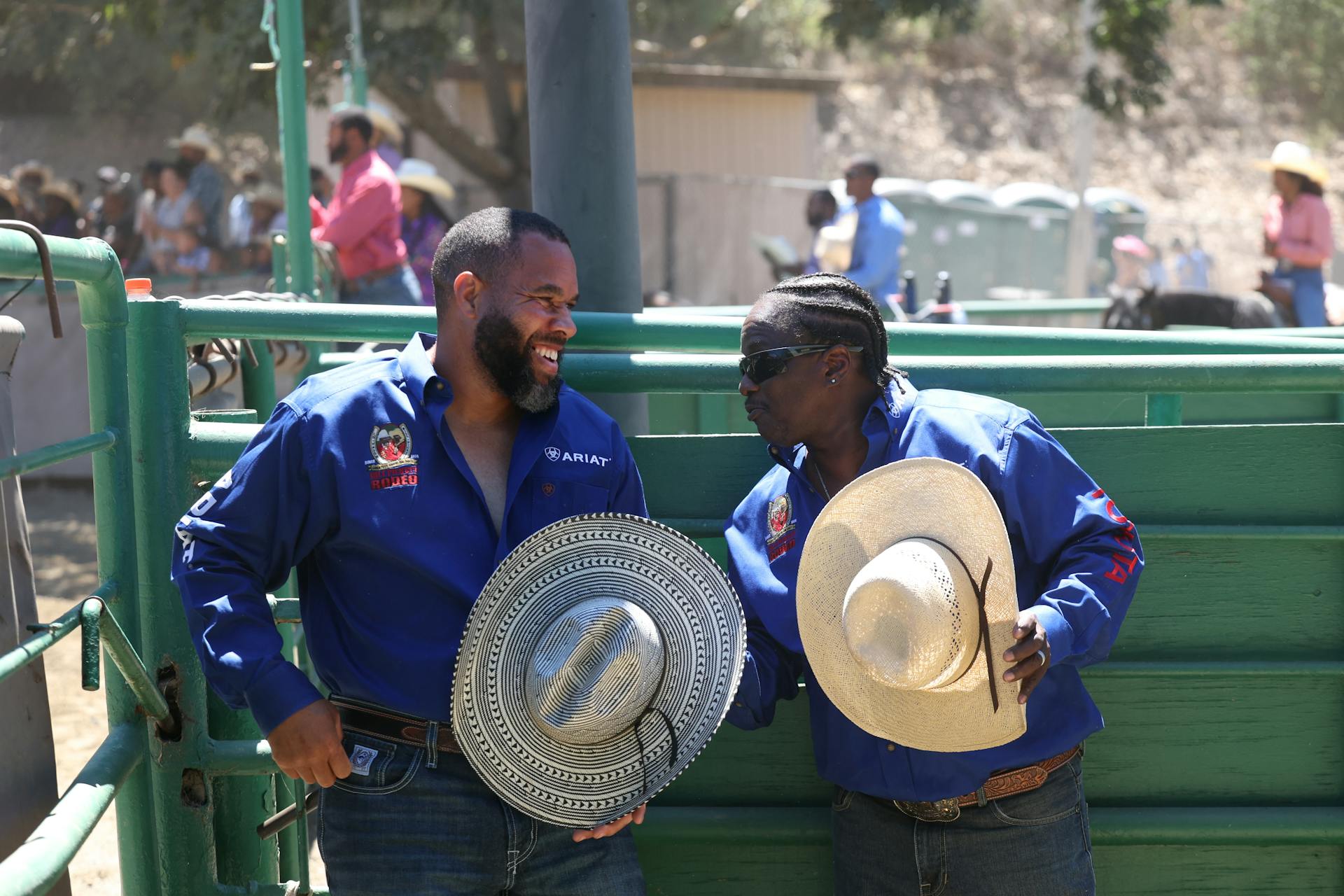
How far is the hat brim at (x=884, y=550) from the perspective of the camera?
7.48ft

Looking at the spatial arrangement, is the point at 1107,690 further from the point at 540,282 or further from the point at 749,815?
the point at 540,282

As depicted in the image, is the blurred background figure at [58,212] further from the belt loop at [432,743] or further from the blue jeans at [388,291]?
the belt loop at [432,743]

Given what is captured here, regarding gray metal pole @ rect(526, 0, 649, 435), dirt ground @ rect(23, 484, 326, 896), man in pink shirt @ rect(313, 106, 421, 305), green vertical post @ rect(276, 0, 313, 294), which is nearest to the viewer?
gray metal pole @ rect(526, 0, 649, 435)

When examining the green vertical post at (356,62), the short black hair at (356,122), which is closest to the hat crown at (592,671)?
the short black hair at (356,122)

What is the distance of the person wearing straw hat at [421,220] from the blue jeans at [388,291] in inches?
26.5

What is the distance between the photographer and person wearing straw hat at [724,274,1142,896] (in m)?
2.28

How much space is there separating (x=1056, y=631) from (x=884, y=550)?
0.31 metres

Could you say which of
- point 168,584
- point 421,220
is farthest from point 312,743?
point 421,220

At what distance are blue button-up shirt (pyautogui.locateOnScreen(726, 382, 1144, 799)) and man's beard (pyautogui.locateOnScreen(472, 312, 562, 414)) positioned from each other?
1.58 feet

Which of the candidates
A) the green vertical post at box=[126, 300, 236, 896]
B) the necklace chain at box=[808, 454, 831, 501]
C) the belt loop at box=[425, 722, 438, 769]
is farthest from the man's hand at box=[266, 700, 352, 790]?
the necklace chain at box=[808, 454, 831, 501]

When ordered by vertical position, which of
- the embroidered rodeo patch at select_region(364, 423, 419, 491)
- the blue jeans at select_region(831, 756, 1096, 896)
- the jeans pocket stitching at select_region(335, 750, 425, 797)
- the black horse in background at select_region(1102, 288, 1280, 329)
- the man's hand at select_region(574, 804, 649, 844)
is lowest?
the blue jeans at select_region(831, 756, 1096, 896)

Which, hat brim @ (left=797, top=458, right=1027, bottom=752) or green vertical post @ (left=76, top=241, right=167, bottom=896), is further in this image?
green vertical post @ (left=76, top=241, right=167, bottom=896)

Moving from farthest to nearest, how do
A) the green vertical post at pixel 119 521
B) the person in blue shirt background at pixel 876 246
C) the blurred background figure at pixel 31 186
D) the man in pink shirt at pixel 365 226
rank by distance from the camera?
the blurred background figure at pixel 31 186 → the person in blue shirt background at pixel 876 246 → the man in pink shirt at pixel 365 226 → the green vertical post at pixel 119 521

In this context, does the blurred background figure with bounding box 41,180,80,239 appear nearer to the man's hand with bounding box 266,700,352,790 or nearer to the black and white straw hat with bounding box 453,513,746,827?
the man's hand with bounding box 266,700,352,790
